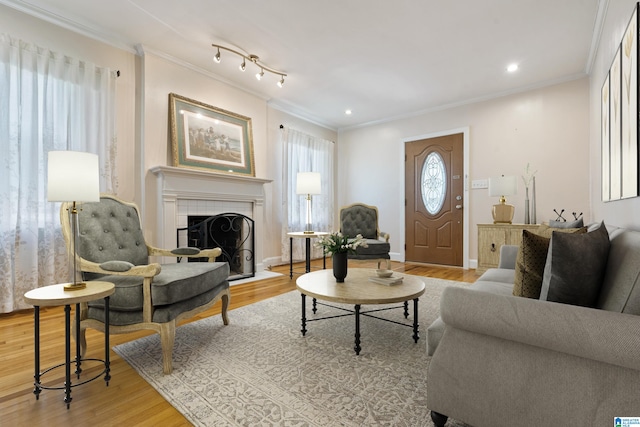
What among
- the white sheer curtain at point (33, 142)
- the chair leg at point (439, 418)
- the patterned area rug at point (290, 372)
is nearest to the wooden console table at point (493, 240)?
the patterned area rug at point (290, 372)

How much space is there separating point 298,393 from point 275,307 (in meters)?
1.35

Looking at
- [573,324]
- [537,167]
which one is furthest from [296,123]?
[573,324]

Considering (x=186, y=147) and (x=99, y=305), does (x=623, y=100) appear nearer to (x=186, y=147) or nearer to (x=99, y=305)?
(x=99, y=305)

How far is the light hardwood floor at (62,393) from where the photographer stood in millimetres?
1309

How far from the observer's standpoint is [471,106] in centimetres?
470

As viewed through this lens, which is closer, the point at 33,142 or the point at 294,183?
the point at 33,142

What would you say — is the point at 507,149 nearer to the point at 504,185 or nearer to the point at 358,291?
the point at 504,185

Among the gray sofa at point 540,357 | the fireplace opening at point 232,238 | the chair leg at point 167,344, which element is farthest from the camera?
the fireplace opening at point 232,238

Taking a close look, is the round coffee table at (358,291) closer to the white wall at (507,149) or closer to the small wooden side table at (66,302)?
the small wooden side table at (66,302)

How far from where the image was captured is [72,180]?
1584 millimetres

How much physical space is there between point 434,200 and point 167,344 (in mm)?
4430

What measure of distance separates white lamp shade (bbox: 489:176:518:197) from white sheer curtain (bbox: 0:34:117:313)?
453cm

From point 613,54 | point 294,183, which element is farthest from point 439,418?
point 294,183

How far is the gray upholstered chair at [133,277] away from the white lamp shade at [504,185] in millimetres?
3497
